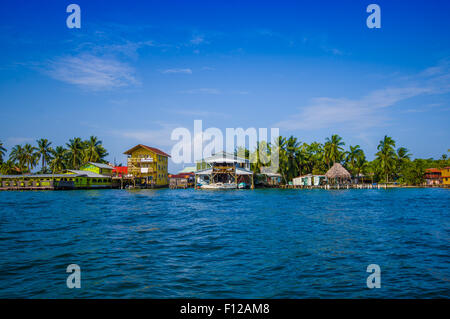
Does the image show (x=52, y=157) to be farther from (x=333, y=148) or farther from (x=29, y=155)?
(x=333, y=148)

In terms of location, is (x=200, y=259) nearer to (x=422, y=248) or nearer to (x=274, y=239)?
(x=274, y=239)

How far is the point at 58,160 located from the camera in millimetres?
75750

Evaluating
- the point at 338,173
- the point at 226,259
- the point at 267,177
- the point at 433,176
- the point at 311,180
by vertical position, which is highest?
the point at 338,173

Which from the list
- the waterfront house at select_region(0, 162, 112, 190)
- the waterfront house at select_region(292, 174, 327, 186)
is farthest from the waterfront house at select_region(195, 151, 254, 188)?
the waterfront house at select_region(0, 162, 112, 190)

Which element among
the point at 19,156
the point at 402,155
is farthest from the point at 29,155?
the point at 402,155

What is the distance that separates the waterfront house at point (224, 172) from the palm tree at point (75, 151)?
33682 millimetres

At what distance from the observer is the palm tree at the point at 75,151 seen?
254ft

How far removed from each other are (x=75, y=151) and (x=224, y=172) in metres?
42.2

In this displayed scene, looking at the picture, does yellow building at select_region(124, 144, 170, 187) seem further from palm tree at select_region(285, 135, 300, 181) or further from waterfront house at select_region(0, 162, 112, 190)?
palm tree at select_region(285, 135, 300, 181)

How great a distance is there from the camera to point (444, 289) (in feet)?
23.2

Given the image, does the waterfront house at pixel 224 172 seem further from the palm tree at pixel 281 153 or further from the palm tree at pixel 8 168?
the palm tree at pixel 8 168
